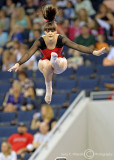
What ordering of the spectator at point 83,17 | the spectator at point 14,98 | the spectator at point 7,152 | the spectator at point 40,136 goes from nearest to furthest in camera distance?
the spectator at point 7,152
the spectator at point 40,136
the spectator at point 14,98
the spectator at point 83,17

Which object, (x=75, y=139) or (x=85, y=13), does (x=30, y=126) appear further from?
(x=85, y=13)

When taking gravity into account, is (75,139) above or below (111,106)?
below

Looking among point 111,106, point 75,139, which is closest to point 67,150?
point 75,139

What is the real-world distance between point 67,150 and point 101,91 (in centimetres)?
142

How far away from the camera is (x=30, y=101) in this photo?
37.2ft

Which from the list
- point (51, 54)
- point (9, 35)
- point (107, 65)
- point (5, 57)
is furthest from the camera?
point (9, 35)

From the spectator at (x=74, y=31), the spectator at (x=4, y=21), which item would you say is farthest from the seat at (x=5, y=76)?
the spectator at (x=4, y=21)

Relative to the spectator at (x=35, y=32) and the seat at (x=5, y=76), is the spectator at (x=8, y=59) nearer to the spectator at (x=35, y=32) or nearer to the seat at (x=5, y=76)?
the seat at (x=5, y=76)

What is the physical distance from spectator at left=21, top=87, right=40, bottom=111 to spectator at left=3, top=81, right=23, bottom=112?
7.0 inches

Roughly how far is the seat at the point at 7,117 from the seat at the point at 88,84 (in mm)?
1574

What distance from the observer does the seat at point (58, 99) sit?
1133 centimetres

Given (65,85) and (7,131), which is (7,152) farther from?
(65,85)

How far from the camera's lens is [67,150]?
10.8 metres

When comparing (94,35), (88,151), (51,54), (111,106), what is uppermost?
(94,35)
